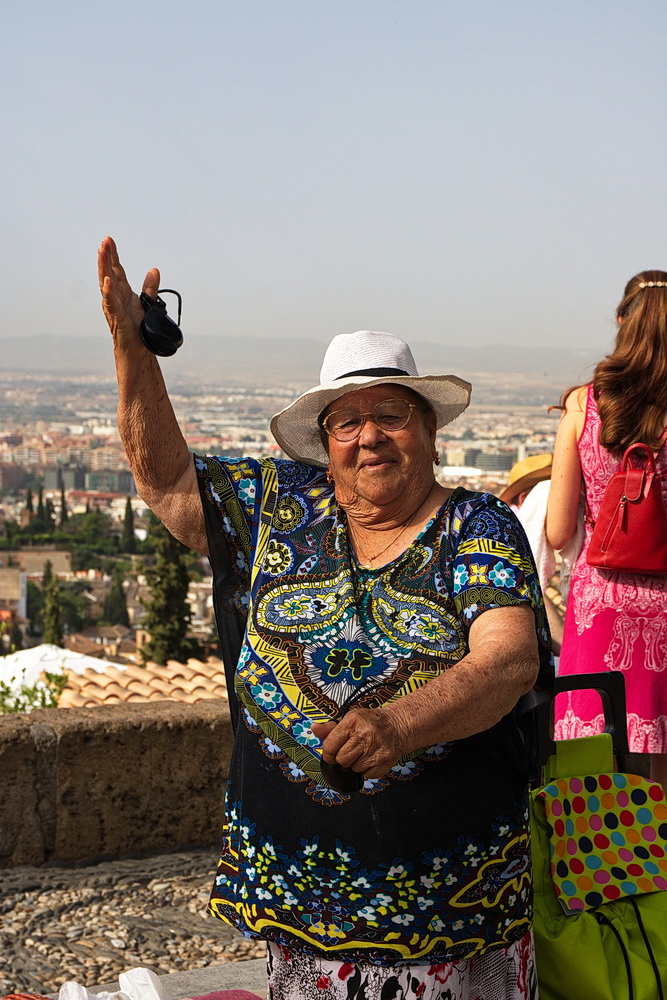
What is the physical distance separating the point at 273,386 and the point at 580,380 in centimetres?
7649

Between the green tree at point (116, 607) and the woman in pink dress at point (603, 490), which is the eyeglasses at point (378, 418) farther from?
the green tree at point (116, 607)

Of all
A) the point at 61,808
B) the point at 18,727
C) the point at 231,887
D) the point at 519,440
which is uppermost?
the point at 231,887

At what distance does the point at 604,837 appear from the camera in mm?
2105

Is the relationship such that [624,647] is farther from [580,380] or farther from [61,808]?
[61,808]

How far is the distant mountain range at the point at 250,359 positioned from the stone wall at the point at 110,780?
70726 millimetres

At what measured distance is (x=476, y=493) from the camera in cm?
193

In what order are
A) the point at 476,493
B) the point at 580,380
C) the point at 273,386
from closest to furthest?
the point at 476,493, the point at 580,380, the point at 273,386

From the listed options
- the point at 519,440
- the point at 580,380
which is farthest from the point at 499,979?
the point at 519,440

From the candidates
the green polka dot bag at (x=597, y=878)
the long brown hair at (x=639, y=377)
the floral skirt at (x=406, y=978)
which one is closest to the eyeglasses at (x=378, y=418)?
the green polka dot bag at (x=597, y=878)

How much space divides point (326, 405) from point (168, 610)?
37282 mm

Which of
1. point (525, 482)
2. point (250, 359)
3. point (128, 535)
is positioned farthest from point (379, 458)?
point (250, 359)

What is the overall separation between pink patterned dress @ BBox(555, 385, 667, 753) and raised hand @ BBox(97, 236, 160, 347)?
1446mm

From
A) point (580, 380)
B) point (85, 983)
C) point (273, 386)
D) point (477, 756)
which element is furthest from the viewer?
point (273, 386)

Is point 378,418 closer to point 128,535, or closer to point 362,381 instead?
point 362,381
